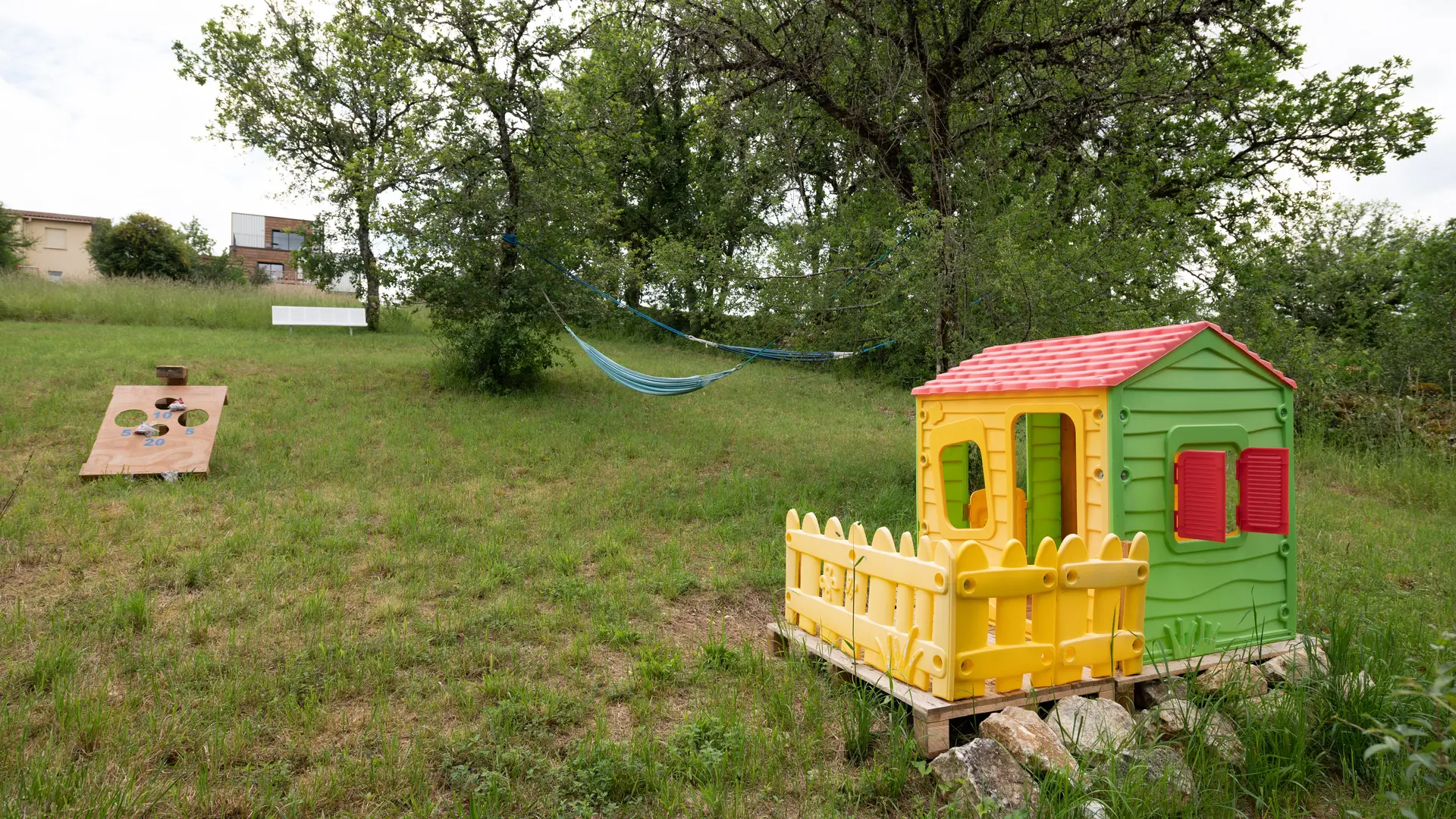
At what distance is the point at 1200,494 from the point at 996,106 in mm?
5381

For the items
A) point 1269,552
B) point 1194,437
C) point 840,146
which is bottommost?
point 1269,552

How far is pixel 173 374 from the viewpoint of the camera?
810 centimetres

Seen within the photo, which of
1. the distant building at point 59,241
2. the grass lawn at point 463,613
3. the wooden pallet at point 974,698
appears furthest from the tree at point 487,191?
the distant building at point 59,241

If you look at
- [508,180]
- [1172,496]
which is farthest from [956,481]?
[508,180]

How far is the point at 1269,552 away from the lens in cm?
412

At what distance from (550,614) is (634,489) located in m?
3.18

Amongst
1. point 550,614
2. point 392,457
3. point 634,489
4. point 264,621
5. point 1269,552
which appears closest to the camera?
point 1269,552

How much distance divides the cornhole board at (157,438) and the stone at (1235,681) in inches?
315

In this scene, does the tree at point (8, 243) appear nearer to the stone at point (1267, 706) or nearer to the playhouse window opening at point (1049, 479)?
the playhouse window opening at point (1049, 479)

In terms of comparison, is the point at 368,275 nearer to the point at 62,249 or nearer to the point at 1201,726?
the point at 1201,726

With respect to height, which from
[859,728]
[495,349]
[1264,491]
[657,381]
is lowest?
[859,728]

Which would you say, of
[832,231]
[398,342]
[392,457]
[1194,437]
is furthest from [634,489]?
[398,342]

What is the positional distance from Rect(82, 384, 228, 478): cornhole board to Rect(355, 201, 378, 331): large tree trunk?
9996 mm

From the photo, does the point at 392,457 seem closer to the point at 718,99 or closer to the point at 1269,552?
the point at 718,99
